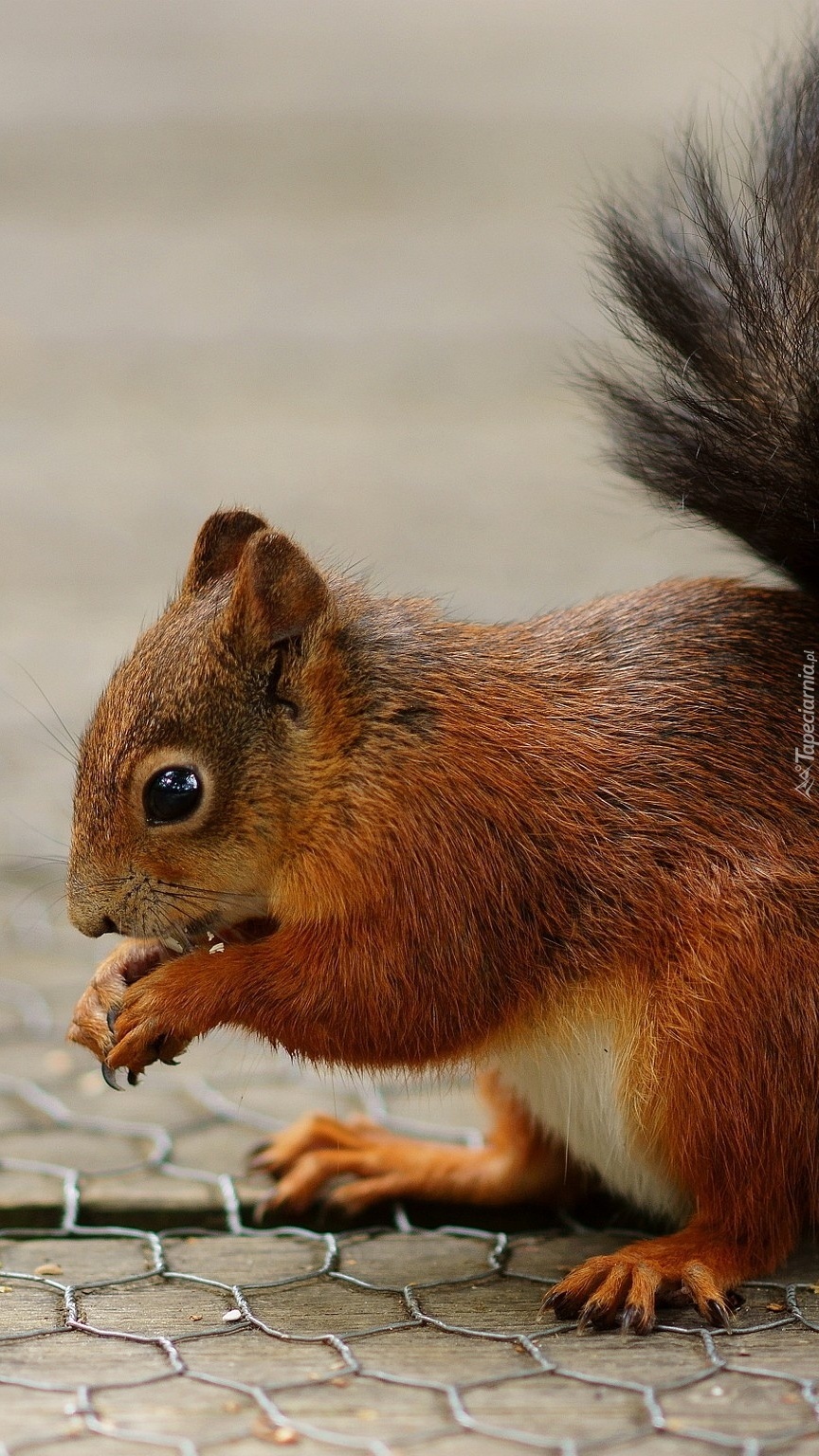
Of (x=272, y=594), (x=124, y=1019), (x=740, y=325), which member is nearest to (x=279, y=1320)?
(x=124, y=1019)

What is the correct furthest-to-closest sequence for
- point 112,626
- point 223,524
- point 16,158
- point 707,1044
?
1. point 16,158
2. point 112,626
3. point 223,524
4. point 707,1044

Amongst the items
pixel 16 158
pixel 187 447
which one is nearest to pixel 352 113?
pixel 16 158

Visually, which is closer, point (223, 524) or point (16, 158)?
point (223, 524)

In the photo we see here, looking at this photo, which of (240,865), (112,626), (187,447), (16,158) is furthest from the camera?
(16,158)

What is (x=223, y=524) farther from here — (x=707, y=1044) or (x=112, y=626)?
(x=112, y=626)

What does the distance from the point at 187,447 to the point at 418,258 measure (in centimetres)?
194

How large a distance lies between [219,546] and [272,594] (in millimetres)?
209

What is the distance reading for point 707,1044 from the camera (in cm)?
171

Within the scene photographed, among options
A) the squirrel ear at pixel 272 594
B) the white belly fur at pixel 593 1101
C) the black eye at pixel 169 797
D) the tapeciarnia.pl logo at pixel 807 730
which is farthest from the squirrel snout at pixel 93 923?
the tapeciarnia.pl logo at pixel 807 730

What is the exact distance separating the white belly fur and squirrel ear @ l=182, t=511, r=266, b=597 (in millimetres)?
667

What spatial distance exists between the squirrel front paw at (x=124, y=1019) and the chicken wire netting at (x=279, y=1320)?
23cm

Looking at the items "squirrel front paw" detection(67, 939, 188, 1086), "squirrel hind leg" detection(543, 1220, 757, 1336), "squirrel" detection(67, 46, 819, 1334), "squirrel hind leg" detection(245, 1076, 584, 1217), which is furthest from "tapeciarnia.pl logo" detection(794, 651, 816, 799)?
"squirrel front paw" detection(67, 939, 188, 1086)

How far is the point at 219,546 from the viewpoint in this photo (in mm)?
2045

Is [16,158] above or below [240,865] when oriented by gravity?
above
